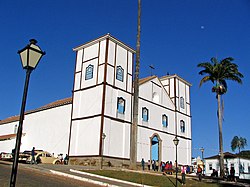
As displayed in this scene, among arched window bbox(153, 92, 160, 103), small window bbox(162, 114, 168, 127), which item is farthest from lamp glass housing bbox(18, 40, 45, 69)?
small window bbox(162, 114, 168, 127)

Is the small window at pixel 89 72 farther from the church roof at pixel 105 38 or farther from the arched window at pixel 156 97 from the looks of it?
the arched window at pixel 156 97

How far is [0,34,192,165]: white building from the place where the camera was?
28594mm

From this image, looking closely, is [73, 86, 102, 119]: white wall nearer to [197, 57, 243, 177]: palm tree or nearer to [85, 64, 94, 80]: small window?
[85, 64, 94, 80]: small window

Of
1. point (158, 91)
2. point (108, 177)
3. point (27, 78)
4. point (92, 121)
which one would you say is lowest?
point (108, 177)

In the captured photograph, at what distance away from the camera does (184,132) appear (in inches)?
1570

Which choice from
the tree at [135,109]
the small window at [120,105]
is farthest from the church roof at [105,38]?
the small window at [120,105]

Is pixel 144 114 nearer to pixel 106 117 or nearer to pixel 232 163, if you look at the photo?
pixel 106 117

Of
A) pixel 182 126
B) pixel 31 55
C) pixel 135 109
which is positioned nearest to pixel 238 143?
pixel 182 126

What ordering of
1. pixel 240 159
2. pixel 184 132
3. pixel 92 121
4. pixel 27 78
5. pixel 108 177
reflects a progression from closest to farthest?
pixel 27 78 < pixel 108 177 < pixel 92 121 < pixel 184 132 < pixel 240 159

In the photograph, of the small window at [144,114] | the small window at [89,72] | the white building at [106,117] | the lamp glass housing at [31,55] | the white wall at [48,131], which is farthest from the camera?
the small window at [144,114]

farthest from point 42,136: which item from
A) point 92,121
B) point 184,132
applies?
point 184,132

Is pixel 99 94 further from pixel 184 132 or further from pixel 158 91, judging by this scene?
pixel 184 132

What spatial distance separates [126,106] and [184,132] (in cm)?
1201

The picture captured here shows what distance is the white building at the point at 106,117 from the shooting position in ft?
93.8
